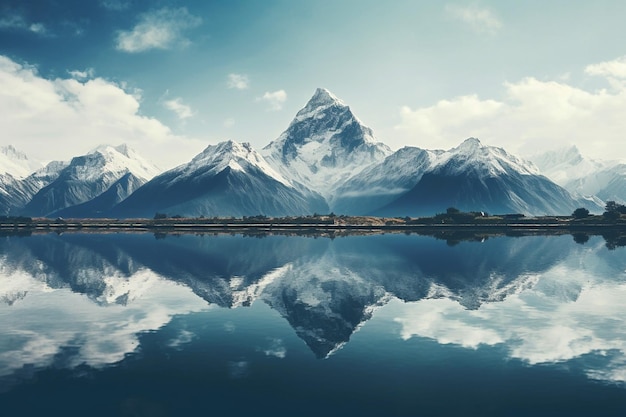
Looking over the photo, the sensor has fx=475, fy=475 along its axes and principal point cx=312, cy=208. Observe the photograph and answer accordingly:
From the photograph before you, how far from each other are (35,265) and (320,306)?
328 feet

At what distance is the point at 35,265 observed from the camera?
13412 centimetres

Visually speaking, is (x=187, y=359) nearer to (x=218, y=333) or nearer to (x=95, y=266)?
(x=218, y=333)

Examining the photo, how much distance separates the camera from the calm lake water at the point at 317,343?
36.9 meters

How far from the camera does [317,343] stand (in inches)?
2084

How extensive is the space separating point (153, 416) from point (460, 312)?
47.3 m

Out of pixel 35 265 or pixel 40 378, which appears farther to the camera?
pixel 35 265

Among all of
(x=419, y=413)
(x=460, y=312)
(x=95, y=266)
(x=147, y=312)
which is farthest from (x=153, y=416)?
(x=95, y=266)

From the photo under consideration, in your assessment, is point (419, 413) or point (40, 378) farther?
point (40, 378)

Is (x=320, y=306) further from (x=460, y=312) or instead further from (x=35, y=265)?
(x=35, y=265)

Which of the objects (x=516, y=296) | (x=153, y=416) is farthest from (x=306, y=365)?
(x=516, y=296)

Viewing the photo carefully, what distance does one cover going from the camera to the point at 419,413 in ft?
113

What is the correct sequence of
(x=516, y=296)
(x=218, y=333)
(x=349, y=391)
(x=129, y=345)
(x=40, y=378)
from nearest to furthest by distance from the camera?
(x=349, y=391), (x=40, y=378), (x=129, y=345), (x=218, y=333), (x=516, y=296)

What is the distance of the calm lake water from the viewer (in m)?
36.9

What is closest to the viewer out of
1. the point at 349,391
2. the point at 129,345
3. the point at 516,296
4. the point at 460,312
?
the point at 349,391
